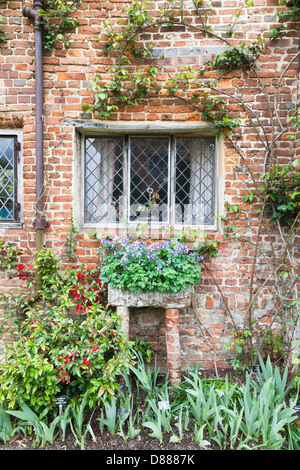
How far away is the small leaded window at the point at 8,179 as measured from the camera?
3.17m

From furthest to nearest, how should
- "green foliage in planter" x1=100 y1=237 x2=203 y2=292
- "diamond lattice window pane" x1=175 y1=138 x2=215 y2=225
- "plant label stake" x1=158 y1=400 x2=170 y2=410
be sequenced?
"diamond lattice window pane" x1=175 y1=138 x2=215 y2=225, "green foliage in planter" x1=100 y1=237 x2=203 y2=292, "plant label stake" x1=158 y1=400 x2=170 y2=410

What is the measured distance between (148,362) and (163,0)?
3914 millimetres

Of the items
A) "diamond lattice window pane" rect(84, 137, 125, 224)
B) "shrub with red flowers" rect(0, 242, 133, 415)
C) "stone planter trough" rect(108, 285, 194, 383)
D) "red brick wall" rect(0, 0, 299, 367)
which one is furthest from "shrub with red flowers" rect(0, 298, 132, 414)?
"diamond lattice window pane" rect(84, 137, 125, 224)

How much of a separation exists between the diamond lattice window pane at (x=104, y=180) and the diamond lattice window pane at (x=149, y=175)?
0.14 m

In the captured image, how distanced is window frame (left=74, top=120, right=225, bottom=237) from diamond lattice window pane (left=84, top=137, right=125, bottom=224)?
0.20 feet

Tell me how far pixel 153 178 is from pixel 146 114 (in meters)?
0.70

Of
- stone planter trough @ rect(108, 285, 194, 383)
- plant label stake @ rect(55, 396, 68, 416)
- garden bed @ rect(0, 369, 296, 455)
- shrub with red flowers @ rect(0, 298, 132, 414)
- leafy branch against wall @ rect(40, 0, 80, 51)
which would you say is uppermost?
leafy branch against wall @ rect(40, 0, 80, 51)

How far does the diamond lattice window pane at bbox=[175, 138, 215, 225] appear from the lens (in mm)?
3244

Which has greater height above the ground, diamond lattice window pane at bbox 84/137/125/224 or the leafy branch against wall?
the leafy branch against wall

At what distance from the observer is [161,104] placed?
3037mm

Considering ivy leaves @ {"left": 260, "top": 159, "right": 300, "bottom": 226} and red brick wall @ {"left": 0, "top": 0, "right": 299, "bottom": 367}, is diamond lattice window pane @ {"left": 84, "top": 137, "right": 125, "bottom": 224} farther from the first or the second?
ivy leaves @ {"left": 260, "top": 159, "right": 300, "bottom": 226}

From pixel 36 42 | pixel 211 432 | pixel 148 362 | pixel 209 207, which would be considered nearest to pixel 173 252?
pixel 209 207

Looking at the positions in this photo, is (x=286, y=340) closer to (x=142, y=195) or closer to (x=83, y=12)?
(x=142, y=195)

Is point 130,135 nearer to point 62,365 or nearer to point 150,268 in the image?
point 150,268
